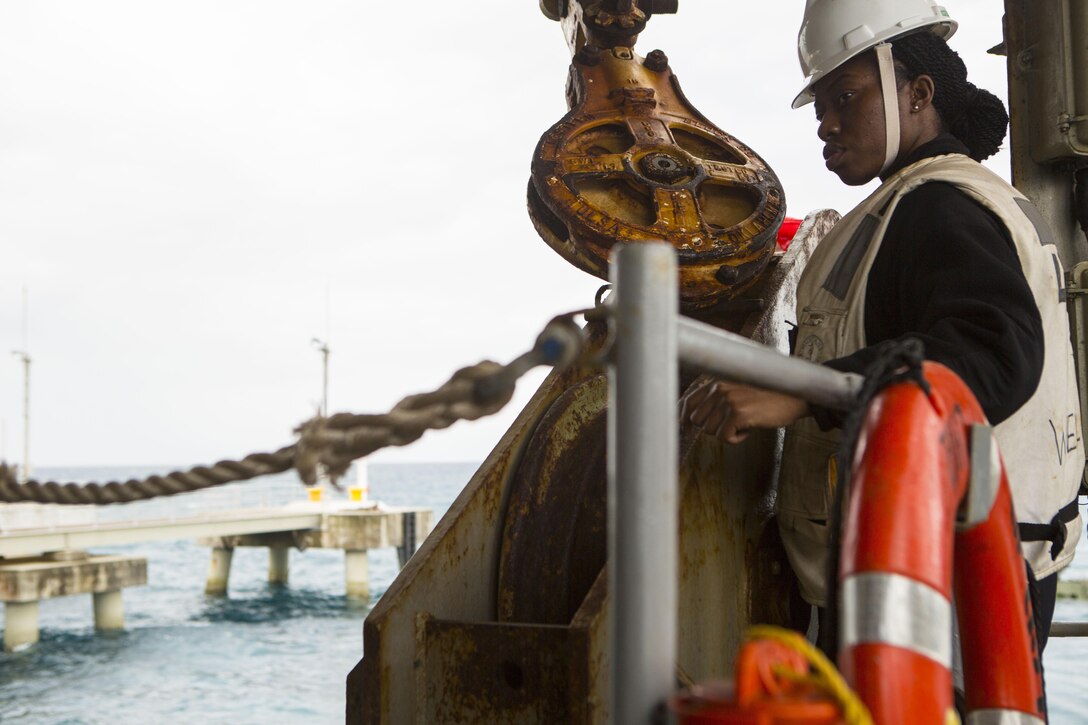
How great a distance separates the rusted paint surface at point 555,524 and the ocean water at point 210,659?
19.7 meters

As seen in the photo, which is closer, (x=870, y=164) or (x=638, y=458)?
(x=638, y=458)

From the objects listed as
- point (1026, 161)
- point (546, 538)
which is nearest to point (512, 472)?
point (546, 538)

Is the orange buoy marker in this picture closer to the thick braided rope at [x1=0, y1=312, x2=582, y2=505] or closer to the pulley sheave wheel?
the thick braided rope at [x1=0, y1=312, x2=582, y2=505]

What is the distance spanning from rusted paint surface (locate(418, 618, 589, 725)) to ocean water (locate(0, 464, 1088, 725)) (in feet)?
65.5

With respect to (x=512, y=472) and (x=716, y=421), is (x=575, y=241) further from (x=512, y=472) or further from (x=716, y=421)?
(x=716, y=421)

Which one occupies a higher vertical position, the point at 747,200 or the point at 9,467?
the point at 747,200

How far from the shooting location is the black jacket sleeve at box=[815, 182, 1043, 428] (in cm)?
193

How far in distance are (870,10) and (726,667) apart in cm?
165

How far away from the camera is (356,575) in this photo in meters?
40.6

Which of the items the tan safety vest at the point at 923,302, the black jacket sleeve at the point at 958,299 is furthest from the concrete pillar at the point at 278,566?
the black jacket sleeve at the point at 958,299

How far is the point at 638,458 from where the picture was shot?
1175 mm

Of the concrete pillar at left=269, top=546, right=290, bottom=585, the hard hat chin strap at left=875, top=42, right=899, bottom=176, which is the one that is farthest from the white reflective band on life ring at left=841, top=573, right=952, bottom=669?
the concrete pillar at left=269, top=546, right=290, bottom=585

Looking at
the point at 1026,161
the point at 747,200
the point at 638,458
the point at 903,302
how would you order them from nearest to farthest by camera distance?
the point at 638,458 < the point at 903,302 < the point at 747,200 < the point at 1026,161

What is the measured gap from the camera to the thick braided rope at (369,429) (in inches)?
48.6
